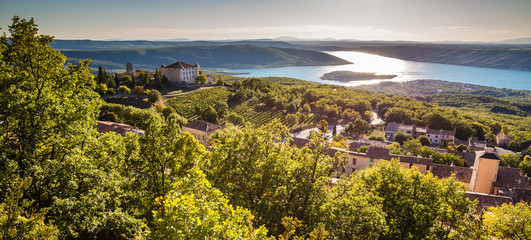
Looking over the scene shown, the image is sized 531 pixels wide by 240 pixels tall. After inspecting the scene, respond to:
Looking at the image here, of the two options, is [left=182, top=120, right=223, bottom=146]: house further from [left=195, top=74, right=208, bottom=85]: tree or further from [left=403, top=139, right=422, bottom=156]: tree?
[left=195, top=74, right=208, bottom=85]: tree

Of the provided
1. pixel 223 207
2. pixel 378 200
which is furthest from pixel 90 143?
pixel 378 200

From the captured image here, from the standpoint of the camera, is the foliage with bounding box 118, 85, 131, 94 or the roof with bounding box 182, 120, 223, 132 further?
the foliage with bounding box 118, 85, 131, 94

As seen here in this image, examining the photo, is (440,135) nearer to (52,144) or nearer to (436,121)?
(436,121)

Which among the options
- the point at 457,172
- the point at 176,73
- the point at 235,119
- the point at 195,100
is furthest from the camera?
the point at 176,73

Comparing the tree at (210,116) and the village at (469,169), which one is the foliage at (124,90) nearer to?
the tree at (210,116)

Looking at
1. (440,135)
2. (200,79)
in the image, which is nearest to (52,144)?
(200,79)

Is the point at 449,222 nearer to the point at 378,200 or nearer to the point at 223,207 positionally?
the point at 378,200

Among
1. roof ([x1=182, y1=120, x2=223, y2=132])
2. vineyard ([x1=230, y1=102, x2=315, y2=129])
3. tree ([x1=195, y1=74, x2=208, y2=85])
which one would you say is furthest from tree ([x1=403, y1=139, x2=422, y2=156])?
tree ([x1=195, y1=74, x2=208, y2=85])

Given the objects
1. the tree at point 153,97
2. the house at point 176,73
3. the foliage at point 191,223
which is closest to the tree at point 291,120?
the tree at point 153,97
